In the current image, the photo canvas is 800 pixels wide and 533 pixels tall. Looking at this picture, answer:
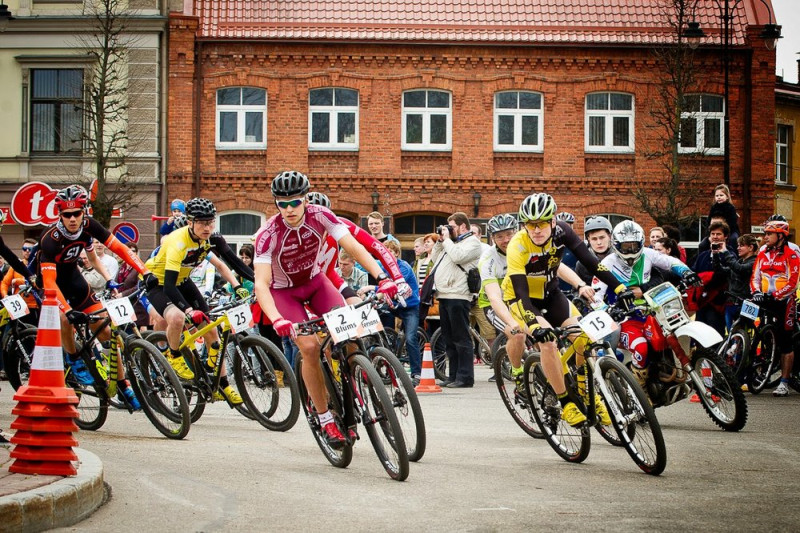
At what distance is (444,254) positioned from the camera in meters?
17.0

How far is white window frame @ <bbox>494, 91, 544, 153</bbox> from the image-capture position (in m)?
33.9

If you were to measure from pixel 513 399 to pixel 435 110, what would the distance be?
23.4 m

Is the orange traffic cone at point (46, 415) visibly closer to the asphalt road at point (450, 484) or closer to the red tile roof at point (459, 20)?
the asphalt road at point (450, 484)

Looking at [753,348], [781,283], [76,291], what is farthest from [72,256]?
[781,283]

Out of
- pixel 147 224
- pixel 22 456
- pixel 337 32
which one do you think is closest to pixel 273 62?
pixel 337 32

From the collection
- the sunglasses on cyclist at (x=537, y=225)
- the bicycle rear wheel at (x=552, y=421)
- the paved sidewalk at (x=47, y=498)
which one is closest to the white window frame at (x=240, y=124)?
the bicycle rear wheel at (x=552, y=421)

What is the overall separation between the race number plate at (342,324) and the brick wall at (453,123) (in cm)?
2517

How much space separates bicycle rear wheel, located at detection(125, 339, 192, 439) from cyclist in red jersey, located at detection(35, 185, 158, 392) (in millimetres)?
625

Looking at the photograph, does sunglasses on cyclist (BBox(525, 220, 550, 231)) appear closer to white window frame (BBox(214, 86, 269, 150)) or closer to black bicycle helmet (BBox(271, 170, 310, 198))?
black bicycle helmet (BBox(271, 170, 310, 198))

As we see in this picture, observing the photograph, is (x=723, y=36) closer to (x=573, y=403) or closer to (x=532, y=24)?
(x=532, y=24)

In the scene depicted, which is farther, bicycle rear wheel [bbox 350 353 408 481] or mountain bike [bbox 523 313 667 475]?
mountain bike [bbox 523 313 667 475]

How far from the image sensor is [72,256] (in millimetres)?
11805

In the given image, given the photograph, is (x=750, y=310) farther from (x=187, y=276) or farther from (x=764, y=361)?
(x=187, y=276)

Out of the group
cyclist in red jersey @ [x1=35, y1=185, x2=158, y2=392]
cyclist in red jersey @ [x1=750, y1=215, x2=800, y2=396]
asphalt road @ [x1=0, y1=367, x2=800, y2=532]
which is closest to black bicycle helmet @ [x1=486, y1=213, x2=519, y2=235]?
asphalt road @ [x1=0, y1=367, x2=800, y2=532]
